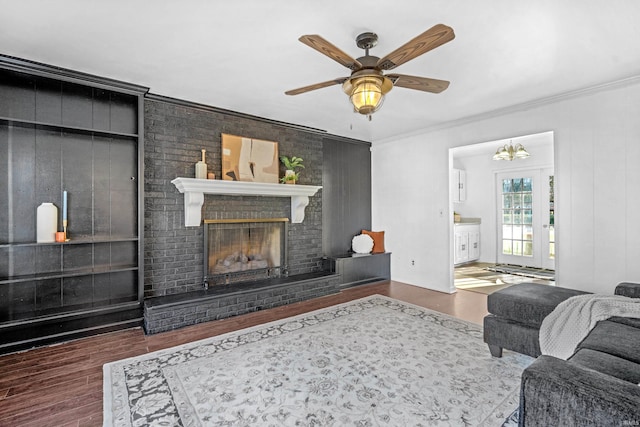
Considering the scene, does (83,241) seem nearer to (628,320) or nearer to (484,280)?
(628,320)

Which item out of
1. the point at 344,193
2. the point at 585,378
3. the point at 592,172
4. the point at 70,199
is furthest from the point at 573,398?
the point at 344,193

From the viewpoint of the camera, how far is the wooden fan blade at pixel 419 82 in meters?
2.17

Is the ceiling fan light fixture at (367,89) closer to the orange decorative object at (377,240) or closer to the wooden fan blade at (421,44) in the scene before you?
the wooden fan blade at (421,44)

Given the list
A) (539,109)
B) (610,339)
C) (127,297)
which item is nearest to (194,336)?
(127,297)

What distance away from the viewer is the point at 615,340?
167 centimetres

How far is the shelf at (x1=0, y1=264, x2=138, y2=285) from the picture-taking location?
105 inches

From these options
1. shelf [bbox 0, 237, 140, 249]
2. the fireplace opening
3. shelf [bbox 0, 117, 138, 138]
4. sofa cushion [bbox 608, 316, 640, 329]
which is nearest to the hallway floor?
sofa cushion [bbox 608, 316, 640, 329]

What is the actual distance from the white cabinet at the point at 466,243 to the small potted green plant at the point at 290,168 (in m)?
3.87

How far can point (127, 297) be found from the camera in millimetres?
3311

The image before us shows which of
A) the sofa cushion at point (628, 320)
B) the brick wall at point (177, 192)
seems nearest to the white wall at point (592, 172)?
the sofa cushion at point (628, 320)

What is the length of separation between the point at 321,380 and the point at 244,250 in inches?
91.3

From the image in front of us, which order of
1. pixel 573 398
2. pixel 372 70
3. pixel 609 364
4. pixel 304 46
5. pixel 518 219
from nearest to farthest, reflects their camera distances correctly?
pixel 573 398 → pixel 609 364 → pixel 372 70 → pixel 304 46 → pixel 518 219

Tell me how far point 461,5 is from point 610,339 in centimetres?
216

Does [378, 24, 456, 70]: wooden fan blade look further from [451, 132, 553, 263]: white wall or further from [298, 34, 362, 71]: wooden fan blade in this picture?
[451, 132, 553, 263]: white wall
